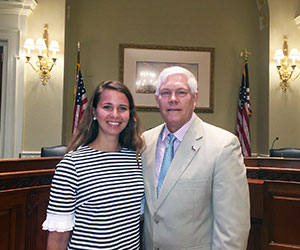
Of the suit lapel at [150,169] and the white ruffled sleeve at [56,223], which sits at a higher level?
the suit lapel at [150,169]

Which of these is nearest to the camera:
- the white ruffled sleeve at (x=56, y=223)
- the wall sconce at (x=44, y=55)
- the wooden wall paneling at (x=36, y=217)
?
the white ruffled sleeve at (x=56, y=223)

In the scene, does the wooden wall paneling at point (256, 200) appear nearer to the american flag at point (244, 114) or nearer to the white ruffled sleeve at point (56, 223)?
the white ruffled sleeve at point (56, 223)

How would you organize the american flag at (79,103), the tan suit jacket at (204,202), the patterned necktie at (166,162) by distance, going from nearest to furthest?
1. the tan suit jacket at (204,202)
2. the patterned necktie at (166,162)
3. the american flag at (79,103)

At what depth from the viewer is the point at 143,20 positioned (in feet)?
19.5

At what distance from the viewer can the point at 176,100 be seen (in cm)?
157

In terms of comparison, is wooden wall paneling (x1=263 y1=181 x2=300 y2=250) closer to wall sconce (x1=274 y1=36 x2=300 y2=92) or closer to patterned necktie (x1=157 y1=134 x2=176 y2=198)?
patterned necktie (x1=157 y1=134 x2=176 y2=198)

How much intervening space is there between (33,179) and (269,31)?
4740mm

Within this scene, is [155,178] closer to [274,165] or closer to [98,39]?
[274,165]

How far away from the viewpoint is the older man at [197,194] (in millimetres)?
1447

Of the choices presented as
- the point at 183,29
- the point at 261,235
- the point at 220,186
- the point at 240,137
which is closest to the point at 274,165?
the point at 261,235

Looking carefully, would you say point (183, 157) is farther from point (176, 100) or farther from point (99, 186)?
point (99, 186)

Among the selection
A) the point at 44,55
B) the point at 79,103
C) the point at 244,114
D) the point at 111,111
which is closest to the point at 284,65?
the point at 244,114

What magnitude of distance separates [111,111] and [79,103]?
3.88m

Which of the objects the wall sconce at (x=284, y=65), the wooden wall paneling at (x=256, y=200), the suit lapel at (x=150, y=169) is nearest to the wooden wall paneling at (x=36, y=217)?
the suit lapel at (x=150, y=169)
